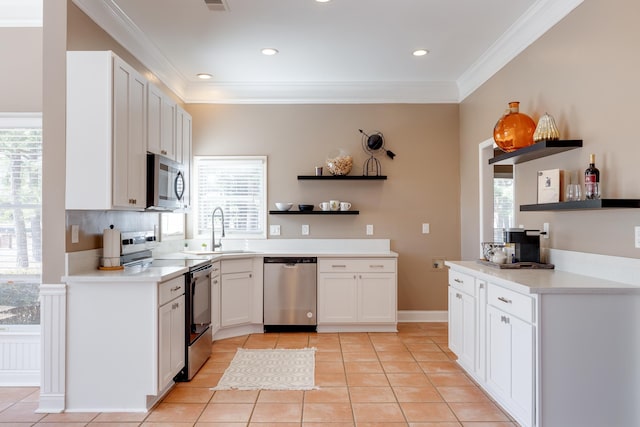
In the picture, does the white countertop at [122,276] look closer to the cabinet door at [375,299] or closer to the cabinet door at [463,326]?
the cabinet door at [463,326]

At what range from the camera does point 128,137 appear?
2.95 meters

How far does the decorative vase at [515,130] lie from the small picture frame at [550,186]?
0.29 meters

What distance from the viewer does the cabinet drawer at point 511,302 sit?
2309 millimetres

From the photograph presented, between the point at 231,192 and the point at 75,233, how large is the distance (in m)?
2.40

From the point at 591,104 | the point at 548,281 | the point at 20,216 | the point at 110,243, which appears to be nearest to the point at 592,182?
the point at 591,104

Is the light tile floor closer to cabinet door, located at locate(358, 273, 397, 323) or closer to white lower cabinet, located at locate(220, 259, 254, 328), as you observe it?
white lower cabinet, located at locate(220, 259, 254, 328)

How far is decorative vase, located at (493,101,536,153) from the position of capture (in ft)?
Result: 10.2

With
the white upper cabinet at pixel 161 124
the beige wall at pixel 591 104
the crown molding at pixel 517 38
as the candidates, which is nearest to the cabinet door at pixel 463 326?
the beige wall at pixel 591 104

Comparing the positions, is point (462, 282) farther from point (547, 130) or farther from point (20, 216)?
point (20, 216)

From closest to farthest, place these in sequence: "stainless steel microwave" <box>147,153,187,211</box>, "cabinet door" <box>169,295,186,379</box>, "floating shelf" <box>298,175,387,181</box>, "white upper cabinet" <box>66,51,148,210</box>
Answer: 1. "white upper cabinet" <box>66,51,148,210</box>
2. "cabinet door" <box>169,295,186,379</box>
3. "stainless steel microwave" <box>147,153,187,211</box>
4. "floating shelf" <box>298,175,387,181</box>

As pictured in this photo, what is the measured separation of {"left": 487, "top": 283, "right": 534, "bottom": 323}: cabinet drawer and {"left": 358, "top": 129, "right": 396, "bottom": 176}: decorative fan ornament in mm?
2523

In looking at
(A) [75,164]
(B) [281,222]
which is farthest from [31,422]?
(B) [281,222]

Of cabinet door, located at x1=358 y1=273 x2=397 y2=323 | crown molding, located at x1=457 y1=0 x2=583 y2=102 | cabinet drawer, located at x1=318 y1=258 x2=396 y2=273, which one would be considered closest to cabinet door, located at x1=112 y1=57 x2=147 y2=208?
cabinet drawer, located at x1=318 y1=258 x2=396 y2=273

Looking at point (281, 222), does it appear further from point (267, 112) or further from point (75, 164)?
point (75, 164)
